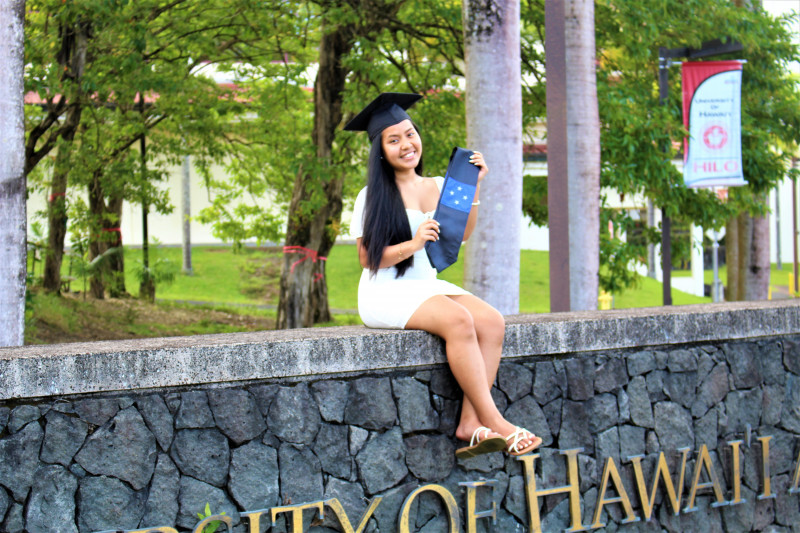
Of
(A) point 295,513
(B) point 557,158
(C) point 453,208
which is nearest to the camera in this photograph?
(A) point 295,513

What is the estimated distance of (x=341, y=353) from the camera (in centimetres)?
362

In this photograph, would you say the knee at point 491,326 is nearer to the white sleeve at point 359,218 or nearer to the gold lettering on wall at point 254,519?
the white sleeve at point 359,218

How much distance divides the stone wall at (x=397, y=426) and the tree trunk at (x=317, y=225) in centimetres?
712

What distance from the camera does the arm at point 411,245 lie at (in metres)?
3.77

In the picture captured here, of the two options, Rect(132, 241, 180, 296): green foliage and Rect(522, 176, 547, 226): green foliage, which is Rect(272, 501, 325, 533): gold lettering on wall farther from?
Rect(132, 241, 180, 296): green foliage

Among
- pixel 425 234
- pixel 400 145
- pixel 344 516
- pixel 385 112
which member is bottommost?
pixel 344 516

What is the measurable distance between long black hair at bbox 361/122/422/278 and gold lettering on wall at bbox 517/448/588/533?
112 cm

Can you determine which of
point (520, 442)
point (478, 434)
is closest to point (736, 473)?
point (520, 442)

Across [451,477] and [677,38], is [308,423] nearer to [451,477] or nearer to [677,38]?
[451,477]

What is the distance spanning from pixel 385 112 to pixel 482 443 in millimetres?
1630

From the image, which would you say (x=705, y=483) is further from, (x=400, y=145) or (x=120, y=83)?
(x=120, y=83)

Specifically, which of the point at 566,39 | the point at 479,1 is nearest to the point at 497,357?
the point at 479,1

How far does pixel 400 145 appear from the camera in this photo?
4008 mm

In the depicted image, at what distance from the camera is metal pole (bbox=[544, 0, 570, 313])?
588 cm
